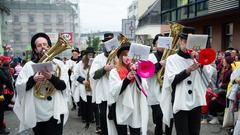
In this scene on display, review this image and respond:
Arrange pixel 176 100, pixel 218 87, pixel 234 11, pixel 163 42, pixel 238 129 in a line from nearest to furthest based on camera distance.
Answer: pixel 176 100, pixel 238 129, pixel 163 42, pixel 218 87, pixel 234 11

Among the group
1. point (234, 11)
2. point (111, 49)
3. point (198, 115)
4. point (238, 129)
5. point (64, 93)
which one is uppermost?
point (234, 11)

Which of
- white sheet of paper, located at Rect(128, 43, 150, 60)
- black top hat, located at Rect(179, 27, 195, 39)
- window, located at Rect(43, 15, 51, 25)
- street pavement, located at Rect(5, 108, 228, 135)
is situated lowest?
street pavement, located at Rect(5, 108, 228, 135)

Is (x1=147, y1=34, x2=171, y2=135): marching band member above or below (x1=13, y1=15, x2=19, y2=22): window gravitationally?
below

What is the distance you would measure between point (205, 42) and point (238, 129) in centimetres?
197

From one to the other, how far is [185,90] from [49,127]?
1978 millimetres

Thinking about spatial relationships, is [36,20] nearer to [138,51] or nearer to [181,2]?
[181,2]

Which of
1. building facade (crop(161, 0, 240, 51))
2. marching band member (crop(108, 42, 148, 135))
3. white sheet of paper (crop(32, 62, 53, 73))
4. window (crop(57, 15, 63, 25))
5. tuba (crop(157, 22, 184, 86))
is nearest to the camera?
white sheet of paper (crop(32, 62, 53, 73))

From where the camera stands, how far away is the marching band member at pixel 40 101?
4594mm

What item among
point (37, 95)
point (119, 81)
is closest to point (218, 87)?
point (119, 81)

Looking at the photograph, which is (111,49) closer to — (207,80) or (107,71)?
(107,71)

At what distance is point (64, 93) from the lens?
15.9 ft

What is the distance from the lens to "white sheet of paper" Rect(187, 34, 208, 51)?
4734mm

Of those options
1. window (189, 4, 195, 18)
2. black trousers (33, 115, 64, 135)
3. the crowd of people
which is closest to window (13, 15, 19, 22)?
window (189, 4, 195, 18)

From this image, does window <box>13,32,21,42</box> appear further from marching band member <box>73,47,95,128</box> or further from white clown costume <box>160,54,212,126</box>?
white clown costume <box>160,54,212,126</box>
